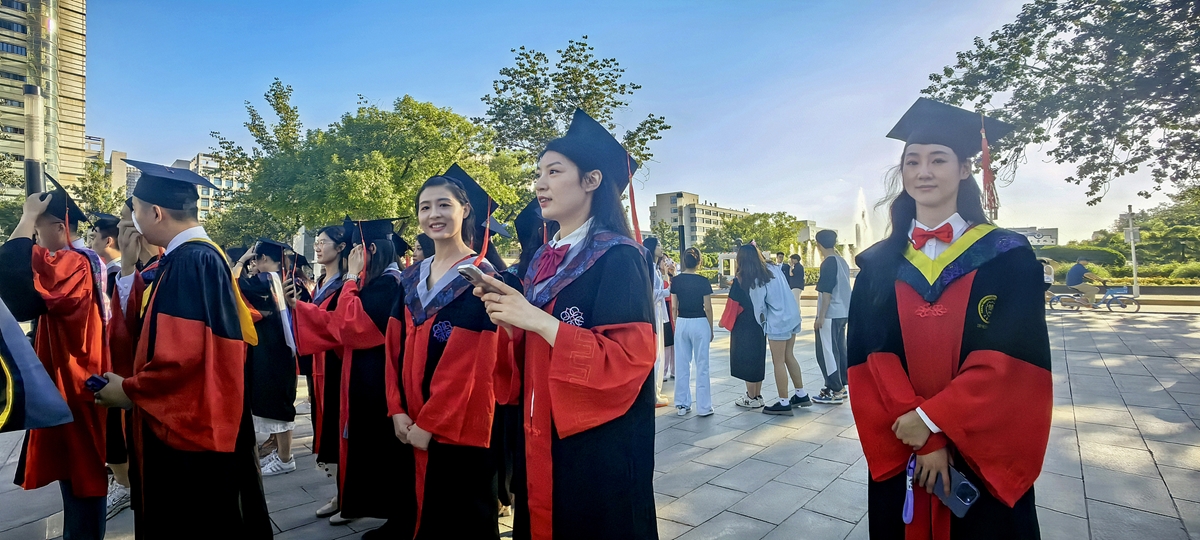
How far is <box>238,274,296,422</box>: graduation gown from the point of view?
4.66 meters

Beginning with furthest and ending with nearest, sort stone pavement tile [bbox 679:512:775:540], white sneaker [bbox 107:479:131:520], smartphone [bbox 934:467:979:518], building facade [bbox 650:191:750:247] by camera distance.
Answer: building facade [bbox 650:191:750:247] → white sneaker [bbox 107:479:131:520] → stone pavement tile [bbox 679:512:775:540] → smartphone [bbox 934:467:979:518]

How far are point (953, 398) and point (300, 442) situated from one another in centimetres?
580

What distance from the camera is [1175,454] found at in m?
4.58

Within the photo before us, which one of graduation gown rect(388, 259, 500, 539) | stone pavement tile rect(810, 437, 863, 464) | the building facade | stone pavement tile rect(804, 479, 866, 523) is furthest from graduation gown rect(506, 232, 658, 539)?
the building facade

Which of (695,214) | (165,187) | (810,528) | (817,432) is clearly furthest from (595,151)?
(695,214)

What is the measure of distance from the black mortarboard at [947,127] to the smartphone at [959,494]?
1.12 m

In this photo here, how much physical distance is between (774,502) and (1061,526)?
63.9 inches

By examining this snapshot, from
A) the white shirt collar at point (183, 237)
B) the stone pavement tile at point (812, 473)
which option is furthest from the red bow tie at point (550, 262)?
the stone pavement tile at point (812, 473)

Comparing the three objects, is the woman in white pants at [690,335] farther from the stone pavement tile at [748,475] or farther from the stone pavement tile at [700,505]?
the stone pavement tile at [700,505]

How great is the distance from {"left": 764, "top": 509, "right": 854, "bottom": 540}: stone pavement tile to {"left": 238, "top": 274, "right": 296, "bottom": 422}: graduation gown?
378cm

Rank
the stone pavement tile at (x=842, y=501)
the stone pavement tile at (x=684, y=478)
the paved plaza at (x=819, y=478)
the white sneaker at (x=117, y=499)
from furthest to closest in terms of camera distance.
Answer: the stone pavement tile at (x=684, y=478) < the white sneaker at (x=117, y=499) < the stone pavement tile at (x=842, y=501) < the paved plaza at (x=819, y=478)

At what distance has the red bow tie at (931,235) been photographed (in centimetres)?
197

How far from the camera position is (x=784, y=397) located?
6270mm

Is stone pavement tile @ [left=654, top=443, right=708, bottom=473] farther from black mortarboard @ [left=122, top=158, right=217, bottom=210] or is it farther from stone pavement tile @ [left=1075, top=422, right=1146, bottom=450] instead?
black mortarboard @ [left=122, top=158, right=217, bottom=210]
